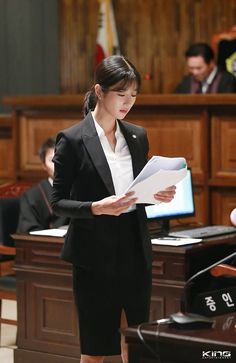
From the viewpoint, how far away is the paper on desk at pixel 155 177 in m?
3.07

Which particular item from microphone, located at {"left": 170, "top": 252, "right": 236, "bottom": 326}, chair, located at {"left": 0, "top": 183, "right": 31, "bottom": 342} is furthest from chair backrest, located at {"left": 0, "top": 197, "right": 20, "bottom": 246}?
microphone, located at {"left": 170, "top": 252, "right": 236, "bottom": 326}

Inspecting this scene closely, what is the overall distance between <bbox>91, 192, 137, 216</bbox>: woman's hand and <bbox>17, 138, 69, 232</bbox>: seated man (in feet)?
7.84

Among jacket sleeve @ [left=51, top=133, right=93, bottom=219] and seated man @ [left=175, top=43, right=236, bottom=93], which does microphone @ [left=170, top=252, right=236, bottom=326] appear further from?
seated man @ [left=175, top=43, right=236, bottom=93]

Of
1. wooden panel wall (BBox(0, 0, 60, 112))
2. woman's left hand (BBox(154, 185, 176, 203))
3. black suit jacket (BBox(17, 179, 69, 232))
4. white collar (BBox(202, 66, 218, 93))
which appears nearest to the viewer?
woman's left hand (BBox(154, 185, 176, 203))

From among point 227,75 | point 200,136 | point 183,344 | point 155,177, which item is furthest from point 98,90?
point 227,75

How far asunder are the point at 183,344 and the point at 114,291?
2.65 feet

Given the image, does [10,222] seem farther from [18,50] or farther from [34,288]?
[18,50]

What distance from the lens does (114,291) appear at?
10.8ft

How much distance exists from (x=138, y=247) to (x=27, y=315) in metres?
1.84

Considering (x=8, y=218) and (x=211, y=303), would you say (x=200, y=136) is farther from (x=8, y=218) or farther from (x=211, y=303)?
(x=211, y=303)

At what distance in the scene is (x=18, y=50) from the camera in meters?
8.70

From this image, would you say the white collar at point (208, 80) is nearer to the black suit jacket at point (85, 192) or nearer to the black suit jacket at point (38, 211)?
the black suit jacket at point (38, 211)

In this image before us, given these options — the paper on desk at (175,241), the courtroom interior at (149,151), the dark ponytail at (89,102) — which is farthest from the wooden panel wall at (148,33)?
the dark ponytail at (89,102)

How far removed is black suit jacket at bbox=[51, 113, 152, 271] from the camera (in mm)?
3254
